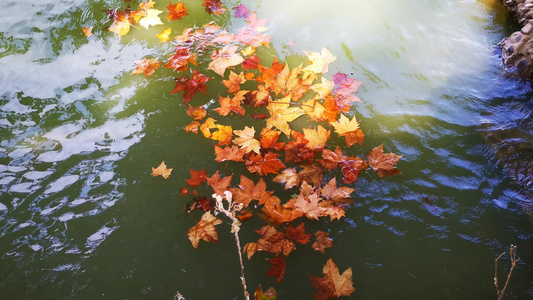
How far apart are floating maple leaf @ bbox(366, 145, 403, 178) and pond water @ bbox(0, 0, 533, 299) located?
6 cm

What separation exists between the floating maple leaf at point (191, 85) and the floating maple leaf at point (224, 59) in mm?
164

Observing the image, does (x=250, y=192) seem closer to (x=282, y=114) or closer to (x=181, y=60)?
(x=282, y=114)

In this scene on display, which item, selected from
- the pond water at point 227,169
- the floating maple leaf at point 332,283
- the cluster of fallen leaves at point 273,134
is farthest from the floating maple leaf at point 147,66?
the floating maple leaf at point 332,283

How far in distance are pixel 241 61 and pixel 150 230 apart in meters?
2.01

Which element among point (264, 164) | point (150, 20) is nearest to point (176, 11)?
point (150, 20)

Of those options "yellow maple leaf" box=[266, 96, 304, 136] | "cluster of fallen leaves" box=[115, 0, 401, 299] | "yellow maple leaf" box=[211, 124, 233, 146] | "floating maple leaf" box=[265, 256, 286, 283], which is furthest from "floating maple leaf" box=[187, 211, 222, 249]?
"yellow maple leaf" box=[266, 96, 304, 136]

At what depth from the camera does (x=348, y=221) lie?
270 cm

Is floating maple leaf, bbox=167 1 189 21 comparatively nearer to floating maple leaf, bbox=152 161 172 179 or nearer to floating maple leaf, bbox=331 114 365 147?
→ floating maple leaf, bbox=152 161 172 179

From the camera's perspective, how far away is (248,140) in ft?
10.1

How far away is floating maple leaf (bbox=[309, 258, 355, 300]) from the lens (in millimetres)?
2346

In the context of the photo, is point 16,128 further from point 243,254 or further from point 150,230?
point 243,254

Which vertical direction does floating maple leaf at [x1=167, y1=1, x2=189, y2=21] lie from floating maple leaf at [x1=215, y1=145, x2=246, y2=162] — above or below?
above

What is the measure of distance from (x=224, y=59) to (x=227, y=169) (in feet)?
4.53

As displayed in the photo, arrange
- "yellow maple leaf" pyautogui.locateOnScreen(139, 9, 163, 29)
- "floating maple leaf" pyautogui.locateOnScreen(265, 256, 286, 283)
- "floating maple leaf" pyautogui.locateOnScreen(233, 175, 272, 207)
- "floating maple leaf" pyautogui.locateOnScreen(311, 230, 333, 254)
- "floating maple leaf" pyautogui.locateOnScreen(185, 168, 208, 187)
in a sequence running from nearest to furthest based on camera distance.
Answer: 1. "floating maple leaf" pyautogui.locateOnScreen(265, 256, 286, 283)
2. "floating maple leaf" pyautogui.locateOnScreen(311, 230, 333, 254)
3. "floating maple leaf" pyautogui.locateOnScreen(233, 175, 272, 207)
4. "floating maple leaf" pyautogui.locateOnScreen(185, 168, 208, 187)
5. "yellow maple leaf" pyautogui.locateOnScreen(139, 9, 163, 29)
